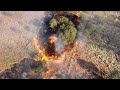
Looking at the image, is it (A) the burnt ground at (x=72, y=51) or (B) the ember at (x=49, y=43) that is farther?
(B) the ember at (x=49, y=43)

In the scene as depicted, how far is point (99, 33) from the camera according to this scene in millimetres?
5922

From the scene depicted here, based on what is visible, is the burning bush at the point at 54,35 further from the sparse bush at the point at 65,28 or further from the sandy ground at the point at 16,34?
the sandy ground at the point at 16,34

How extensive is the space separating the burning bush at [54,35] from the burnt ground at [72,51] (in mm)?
142

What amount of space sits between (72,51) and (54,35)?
0.47 metres

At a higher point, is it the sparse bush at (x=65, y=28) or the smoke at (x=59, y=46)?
the sparse bush at (x=65, y=28)

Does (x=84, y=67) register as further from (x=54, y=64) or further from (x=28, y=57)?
(x=28, y=57)

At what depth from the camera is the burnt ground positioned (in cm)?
568

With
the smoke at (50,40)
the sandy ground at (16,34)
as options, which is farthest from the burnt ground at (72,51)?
the smoke at (50,40)

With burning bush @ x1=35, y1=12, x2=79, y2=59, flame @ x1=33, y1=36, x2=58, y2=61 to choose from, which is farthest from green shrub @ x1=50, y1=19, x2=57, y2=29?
flame @ x1=33, y1=36, x2=58, y2=61

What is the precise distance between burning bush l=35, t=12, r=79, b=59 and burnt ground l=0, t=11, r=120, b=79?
0.14m

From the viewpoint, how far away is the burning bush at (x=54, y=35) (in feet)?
19.1

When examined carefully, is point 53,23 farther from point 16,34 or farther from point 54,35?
point 16,34
